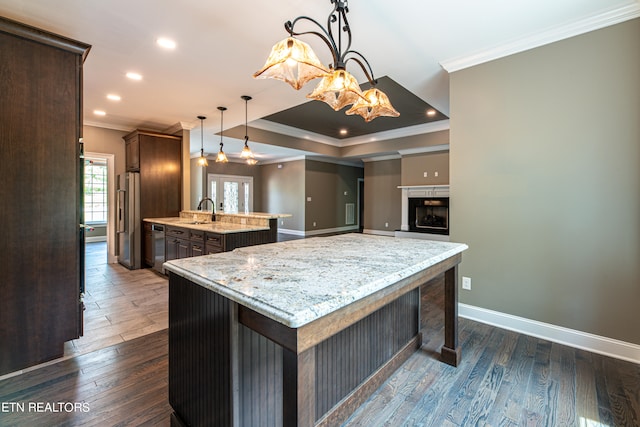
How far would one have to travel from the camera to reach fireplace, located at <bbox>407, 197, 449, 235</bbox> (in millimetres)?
6359

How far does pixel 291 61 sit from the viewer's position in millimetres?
1402

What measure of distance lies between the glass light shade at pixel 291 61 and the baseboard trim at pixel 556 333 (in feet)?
8.47

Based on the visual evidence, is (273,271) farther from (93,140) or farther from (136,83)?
(93,140)

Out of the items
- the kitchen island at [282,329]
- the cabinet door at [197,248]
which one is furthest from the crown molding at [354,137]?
the kitchen island at [282,329]

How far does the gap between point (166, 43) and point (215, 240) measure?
2066 mm

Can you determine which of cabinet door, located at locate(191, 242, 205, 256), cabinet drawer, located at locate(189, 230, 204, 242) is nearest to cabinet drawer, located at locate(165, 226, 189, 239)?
cabinet drawer, located at locate(189, 230, 204, 242)

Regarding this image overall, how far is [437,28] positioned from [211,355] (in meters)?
2.75

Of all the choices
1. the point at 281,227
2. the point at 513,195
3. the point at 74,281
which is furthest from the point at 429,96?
the point at 281,227

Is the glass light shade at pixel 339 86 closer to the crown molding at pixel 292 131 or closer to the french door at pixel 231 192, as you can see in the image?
the crown molding at pixel 292 131

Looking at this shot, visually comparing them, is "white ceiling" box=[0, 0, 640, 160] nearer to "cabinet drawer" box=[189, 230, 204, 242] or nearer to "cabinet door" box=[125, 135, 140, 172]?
"cabinet door" box=[125, 135, 140, 172]

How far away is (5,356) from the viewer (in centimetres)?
192

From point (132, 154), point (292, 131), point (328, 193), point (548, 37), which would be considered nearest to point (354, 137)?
point (292, 131)

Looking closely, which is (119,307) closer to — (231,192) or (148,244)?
(148,244)

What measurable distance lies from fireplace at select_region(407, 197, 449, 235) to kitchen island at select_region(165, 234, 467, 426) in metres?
4.89
